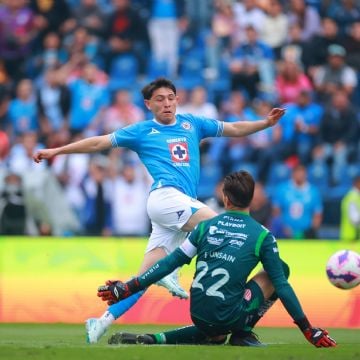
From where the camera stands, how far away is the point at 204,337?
30.3 feet

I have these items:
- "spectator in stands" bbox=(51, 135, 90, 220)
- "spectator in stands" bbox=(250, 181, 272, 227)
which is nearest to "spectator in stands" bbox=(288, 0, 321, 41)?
"spectator in stands" bbox=(250, 181, 272, 227)

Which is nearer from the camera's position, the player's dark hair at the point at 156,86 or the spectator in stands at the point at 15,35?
the player's dark hair at the point at 156,86

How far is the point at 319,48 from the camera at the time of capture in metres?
21.7

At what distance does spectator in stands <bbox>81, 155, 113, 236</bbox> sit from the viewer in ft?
60.7

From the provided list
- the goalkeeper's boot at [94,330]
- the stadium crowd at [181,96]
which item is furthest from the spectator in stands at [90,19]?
the goalkeeper's boot at [94,330]

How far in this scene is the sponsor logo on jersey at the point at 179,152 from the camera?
33.7 ft

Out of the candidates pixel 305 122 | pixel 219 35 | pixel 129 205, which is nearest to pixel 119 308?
pixel 129 205

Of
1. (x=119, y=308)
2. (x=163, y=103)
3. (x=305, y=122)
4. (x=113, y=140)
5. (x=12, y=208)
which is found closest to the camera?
(x=119, y=308)

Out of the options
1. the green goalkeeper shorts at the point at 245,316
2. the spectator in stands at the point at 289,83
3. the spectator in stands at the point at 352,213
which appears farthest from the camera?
the spectator in stands at the point at 289,83

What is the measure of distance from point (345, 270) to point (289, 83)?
10935mm

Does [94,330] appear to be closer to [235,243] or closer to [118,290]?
[118,290]

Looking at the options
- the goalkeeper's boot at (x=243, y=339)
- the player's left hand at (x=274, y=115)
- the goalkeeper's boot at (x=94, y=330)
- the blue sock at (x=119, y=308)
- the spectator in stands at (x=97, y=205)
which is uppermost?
the player's left hand at (x=274, y=115)

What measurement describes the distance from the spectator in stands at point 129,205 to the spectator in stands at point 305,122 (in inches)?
126

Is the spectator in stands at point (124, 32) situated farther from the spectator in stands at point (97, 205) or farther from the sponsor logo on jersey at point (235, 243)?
the sponsor logo on jersey at point (235, 243)
